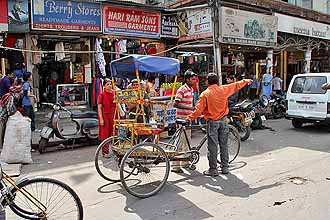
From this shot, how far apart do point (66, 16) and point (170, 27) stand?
4.01m

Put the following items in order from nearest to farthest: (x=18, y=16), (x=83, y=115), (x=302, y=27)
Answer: (x=83, y=115)
(x=18, y=16)
(x=302, y=27)

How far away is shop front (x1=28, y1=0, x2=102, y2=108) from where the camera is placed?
1086 centimetres

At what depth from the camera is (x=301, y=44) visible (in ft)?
56.6

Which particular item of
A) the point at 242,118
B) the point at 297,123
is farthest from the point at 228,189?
the point at 297,123

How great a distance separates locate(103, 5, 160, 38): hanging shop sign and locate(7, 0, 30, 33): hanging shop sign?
2.47m

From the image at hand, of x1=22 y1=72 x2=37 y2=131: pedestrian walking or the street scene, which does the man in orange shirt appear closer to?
the street scene

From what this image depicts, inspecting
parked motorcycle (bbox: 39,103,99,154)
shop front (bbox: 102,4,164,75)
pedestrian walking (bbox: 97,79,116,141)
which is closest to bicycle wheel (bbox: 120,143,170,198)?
pedestrian walking (bbox: 97,79,116,141)

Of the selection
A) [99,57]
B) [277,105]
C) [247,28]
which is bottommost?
[277,105]

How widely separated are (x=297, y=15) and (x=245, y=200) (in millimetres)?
13751

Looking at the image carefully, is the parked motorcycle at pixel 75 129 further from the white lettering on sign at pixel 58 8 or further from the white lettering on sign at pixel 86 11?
the white lettering on sign at pixel 86 11

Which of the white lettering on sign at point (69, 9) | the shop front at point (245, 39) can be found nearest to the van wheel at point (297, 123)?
the shop front at point (245, 39)

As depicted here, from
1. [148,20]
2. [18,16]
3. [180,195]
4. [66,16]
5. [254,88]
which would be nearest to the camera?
[180,195]

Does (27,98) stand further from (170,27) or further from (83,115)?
(170,27)

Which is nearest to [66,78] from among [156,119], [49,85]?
[49,85]
